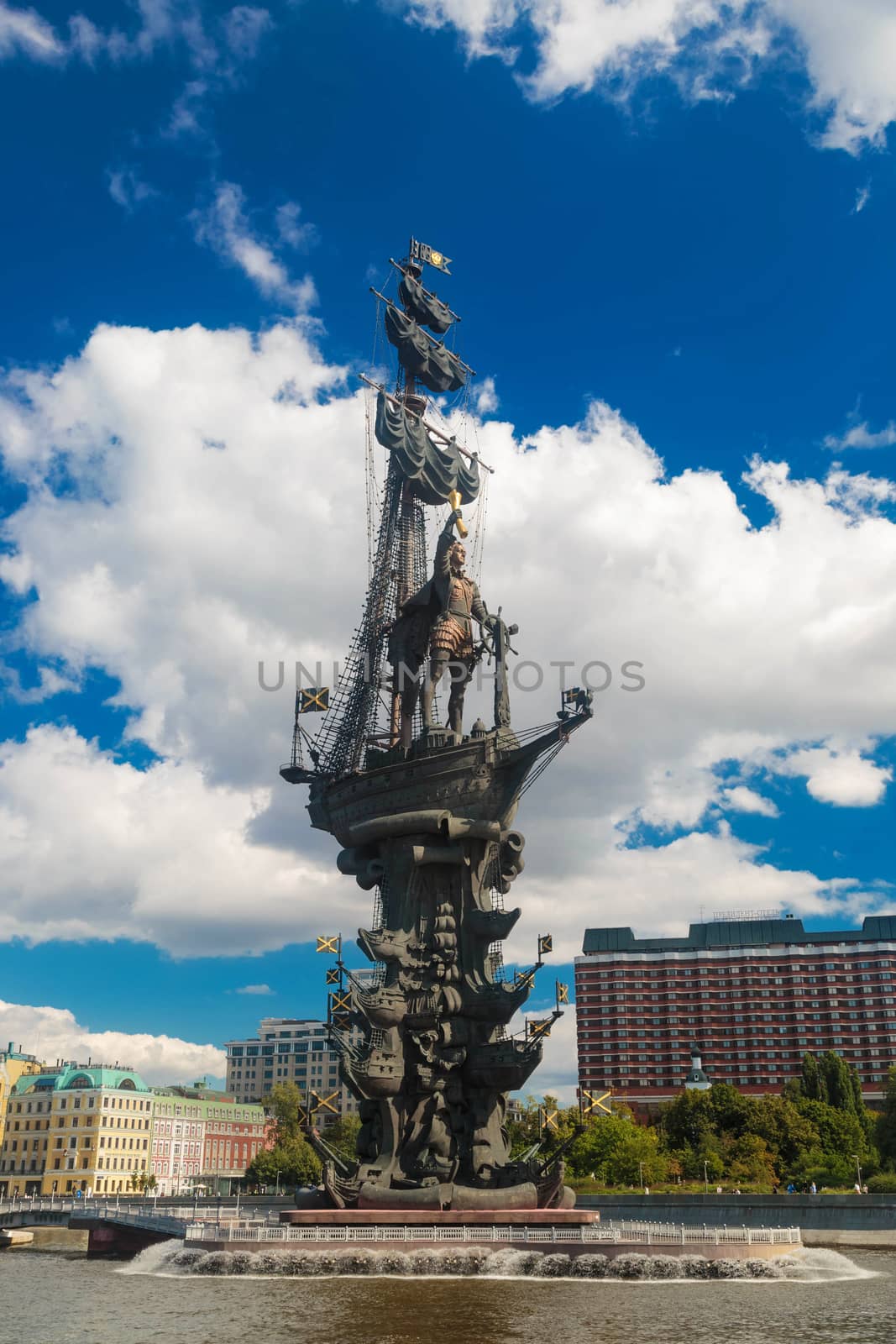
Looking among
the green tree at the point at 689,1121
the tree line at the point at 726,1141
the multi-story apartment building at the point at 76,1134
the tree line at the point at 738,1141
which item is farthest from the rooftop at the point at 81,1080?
the green tree at the point at 689,1121

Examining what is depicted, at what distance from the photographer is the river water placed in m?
30.5

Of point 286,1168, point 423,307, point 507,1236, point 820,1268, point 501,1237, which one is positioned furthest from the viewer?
point 286,1168

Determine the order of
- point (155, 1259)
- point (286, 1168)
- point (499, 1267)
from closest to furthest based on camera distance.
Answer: point (499, 1267) → point (155, 1259) → point (286, 1168)

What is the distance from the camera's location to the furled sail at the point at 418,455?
7769cm

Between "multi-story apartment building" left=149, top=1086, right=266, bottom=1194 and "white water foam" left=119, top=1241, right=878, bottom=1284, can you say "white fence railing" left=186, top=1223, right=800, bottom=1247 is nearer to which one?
"white water foam" left=119, top=1241, right=878, bottom=1284

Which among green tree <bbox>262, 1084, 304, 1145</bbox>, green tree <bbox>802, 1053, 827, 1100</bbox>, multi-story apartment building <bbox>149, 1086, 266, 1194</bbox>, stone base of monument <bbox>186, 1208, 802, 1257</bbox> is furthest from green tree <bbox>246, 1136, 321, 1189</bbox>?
stone base of monument <bbox>186, 1208, 802, 1257</bbox>

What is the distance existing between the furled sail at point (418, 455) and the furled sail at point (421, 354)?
446 centimetres

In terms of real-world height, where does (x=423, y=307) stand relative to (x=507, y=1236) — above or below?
above

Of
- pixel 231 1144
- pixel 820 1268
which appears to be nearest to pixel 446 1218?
pixel 820 1268

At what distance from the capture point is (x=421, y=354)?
83188mm

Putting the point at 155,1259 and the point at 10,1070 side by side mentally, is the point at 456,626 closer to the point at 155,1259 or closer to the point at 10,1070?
the point at 155,1259

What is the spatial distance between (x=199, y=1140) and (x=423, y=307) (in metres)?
119

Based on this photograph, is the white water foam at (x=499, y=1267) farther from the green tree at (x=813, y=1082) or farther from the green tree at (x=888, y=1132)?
the green tree at (x=813, y=1082)

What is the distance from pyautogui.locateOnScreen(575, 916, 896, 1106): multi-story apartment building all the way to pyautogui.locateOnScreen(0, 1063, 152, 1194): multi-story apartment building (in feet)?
197
